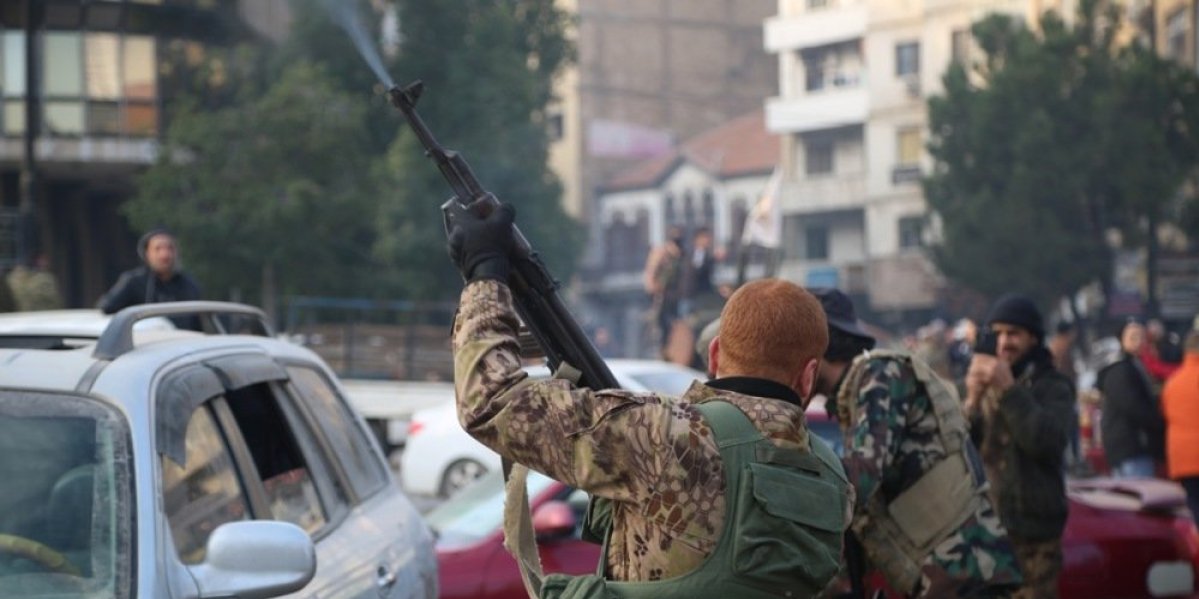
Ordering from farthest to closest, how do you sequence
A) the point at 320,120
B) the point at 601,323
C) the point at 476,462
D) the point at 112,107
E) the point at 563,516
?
1. the point at 601,323
2. the point at 112,107
3. the point at 320,120
4. the point at 476,462
5. the point at 563,516

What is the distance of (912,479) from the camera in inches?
203

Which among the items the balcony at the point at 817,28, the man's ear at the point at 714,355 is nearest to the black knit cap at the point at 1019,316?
the man's ear at the point at 714,355

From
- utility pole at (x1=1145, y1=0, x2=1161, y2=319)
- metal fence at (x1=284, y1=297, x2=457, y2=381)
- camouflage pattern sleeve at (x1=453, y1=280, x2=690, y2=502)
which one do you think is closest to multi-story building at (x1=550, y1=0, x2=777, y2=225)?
utility pole at (x1=1145, y1=0, x2=1161, y2=319)

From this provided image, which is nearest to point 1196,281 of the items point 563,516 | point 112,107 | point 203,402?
point 112,107

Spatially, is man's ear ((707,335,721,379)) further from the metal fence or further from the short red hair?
the metal fence

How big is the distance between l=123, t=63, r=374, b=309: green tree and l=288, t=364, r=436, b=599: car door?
98.8 ft

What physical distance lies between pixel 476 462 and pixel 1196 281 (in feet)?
82.2

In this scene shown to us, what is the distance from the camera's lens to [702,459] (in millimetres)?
3031

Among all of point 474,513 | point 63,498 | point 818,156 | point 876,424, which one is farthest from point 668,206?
point 63,498

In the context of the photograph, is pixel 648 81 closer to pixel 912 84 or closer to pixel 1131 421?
pixel 912 84

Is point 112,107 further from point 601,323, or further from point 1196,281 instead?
point 601,323

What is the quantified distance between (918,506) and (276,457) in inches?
68.8

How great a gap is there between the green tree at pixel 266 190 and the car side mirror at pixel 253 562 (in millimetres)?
32002

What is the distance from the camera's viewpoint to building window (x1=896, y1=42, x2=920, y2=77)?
69.8 metres
